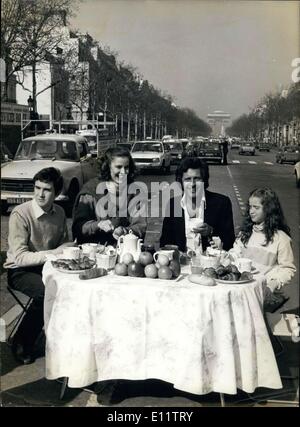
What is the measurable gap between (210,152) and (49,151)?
1612mm

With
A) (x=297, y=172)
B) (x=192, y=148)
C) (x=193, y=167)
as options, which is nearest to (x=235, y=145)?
(x=192, y=148)

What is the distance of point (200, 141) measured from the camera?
16.3 feet

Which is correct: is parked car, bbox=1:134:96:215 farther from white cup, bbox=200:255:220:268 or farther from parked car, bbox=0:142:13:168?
white cup, bbox=200:255:220:268

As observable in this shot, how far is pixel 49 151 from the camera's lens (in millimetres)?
5230

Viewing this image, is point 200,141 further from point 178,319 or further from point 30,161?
point 178,319

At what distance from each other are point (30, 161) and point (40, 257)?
1495 millimetres

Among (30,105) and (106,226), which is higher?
(30,105)

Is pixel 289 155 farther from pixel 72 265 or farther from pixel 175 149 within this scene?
pixel 72 265

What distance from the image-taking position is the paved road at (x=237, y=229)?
3424mm

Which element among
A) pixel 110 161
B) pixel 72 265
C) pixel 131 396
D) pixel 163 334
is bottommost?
pixel 131 396

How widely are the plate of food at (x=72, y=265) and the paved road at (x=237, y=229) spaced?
877 mm

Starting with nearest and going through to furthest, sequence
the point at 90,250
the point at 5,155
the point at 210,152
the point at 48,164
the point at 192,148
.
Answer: the point at 90,250 → the point at 5,155 → the point at 192,148 → the point at 210,152 → the point at 48,164

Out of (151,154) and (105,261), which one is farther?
(151,154)
